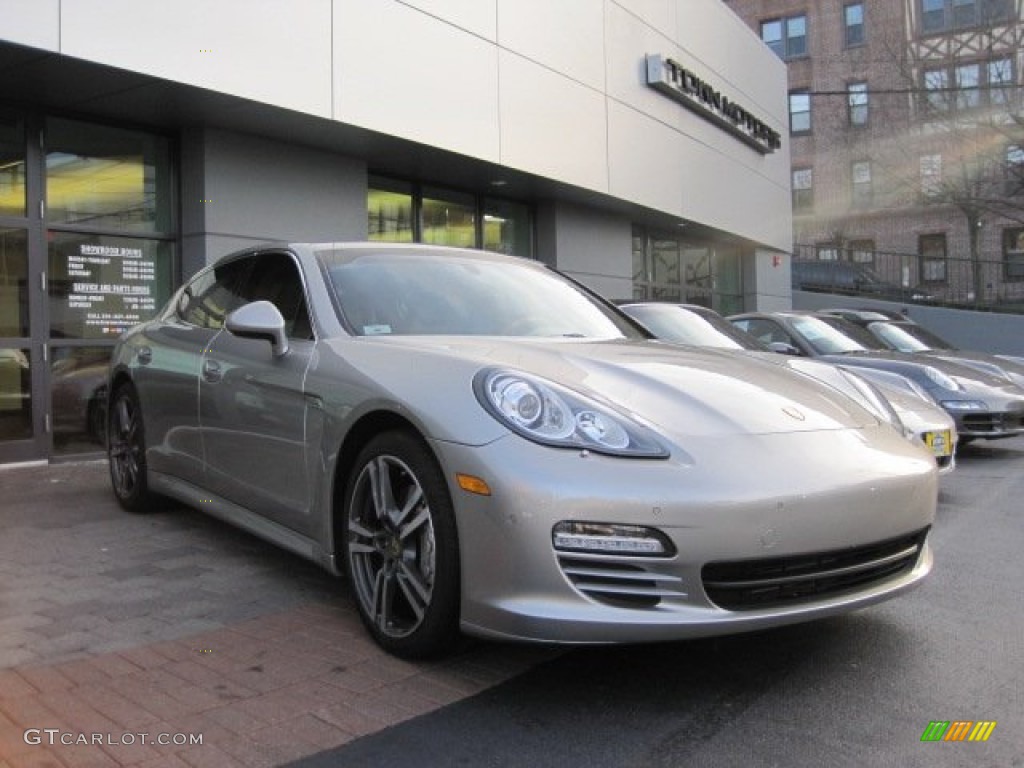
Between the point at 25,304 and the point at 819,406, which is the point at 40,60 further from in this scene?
the point at 819,406

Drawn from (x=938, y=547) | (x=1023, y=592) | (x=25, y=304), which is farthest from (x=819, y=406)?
(x=25, y=304)

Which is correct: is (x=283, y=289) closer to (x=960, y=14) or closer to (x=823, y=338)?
(x=823, y=338)

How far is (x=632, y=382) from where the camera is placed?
120 inches

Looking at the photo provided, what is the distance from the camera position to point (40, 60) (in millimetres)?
6754

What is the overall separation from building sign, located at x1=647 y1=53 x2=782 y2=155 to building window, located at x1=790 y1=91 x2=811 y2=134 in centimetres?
1845

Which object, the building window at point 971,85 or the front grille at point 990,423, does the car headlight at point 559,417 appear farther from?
the building window at point 971,85

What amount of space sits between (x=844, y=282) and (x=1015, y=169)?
565 centimetres

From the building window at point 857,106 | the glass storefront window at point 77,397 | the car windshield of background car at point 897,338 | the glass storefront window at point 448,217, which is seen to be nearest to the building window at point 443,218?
the glass storefront window at point 448,217

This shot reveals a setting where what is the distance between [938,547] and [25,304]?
7.34 metres

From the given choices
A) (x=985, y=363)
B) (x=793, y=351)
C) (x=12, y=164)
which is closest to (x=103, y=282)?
(x=12, y=164)

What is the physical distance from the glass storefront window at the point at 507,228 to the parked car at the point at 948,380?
5293 millimetres

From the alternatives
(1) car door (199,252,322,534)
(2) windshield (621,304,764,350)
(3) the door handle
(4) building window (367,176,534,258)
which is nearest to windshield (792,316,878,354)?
(2) windshield (621,304,764,350)

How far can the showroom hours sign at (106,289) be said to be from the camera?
8117 mm

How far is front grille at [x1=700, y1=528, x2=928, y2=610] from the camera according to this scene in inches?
102
